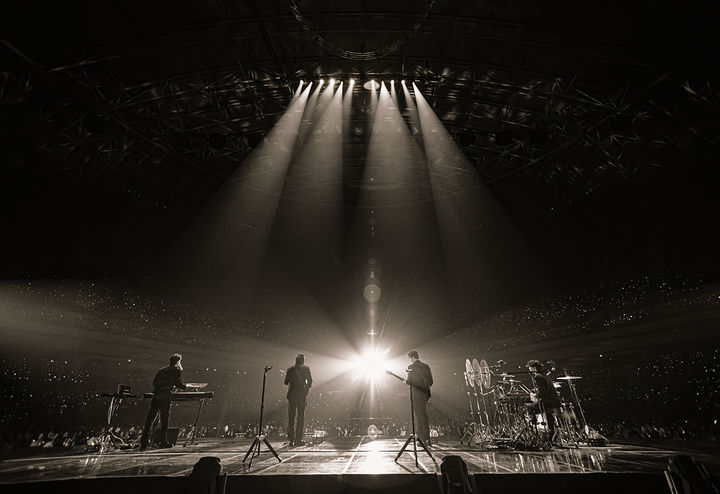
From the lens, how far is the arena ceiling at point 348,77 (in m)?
5.99

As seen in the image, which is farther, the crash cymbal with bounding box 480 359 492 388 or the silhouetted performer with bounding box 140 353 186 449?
the crash cymbal with bounding box 480 359 492 388

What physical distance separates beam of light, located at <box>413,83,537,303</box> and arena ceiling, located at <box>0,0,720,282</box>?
3.23 ft

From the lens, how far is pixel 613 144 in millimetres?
7746

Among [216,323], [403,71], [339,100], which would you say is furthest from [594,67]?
[216,323]

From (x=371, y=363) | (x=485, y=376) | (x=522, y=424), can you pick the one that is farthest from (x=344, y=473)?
(x=371, y=363)

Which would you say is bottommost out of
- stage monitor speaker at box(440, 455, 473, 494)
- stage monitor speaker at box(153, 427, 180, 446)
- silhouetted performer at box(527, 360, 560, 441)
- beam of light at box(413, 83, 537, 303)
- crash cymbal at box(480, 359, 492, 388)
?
stage monitor speaker at box(440, 455, 473, 494)

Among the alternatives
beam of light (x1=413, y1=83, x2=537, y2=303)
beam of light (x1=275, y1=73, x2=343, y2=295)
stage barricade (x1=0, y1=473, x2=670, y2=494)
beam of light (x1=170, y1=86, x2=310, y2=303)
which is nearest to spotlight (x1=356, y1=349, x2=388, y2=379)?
beam of light (x1=275, y1=73, x2=343, y2=295)

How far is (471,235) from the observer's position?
1141cm

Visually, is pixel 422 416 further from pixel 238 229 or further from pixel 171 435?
pixel 238 229

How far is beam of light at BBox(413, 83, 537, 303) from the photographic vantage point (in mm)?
9727

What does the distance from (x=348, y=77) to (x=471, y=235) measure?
652 cm

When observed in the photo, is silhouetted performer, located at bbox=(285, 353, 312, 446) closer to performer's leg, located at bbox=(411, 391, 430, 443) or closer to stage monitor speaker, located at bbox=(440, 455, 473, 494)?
performer's leg, located at bbox=(411, 391, 430, 443)

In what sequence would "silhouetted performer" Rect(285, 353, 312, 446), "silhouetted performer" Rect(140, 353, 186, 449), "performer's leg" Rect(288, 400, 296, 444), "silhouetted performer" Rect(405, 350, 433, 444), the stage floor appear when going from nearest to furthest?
the stage floor
"silhouetted performer" Rect(405, 350, 433, 444)
"silhouetted performer" Rect(140, 353, 186, 449)
"performer's leg" Rect(288, 400, 296, 444)
"silhouetted performer" Rect(285, 353, 312, 446)

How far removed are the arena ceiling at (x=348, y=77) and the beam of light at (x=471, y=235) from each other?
0.98 meters
